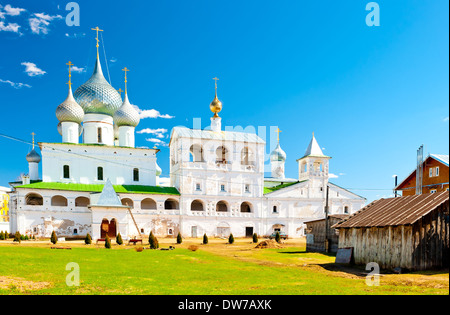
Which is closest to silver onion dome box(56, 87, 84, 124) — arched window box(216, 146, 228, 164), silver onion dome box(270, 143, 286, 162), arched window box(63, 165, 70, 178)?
arched window box(63, 165, 70, 178)

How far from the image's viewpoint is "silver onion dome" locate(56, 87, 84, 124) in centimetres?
4794

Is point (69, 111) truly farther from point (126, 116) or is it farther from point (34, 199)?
point (34, 199)

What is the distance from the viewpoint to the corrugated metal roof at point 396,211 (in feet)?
62.3

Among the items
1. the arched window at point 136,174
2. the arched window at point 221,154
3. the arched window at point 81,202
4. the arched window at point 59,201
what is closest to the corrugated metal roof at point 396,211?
the arched window at point 221,154

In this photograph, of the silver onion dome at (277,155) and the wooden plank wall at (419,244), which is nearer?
the wooden plank wall at (419,244)

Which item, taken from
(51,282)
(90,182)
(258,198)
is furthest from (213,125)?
(51,282)

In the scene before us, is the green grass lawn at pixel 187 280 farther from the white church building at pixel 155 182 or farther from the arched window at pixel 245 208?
the arched window at pixel 245 208

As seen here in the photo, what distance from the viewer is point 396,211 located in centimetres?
2123

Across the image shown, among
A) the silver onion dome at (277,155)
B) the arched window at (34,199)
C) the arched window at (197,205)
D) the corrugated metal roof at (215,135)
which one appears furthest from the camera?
the silver onion dome at (277,155)

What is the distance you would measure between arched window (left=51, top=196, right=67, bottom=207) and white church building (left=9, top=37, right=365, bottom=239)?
0.38 feet

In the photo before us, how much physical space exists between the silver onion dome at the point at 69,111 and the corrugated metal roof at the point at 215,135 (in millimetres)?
12111

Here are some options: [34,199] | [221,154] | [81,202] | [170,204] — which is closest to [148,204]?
[170,204]

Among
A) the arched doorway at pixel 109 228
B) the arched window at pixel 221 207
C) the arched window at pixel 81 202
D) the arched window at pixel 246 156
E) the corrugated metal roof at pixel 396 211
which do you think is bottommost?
the arched doorway at pixel 109 228
